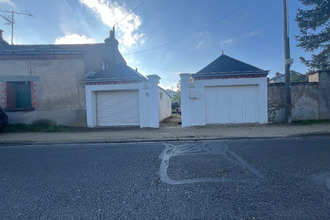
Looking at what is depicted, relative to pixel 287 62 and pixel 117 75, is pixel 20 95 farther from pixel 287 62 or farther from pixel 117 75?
pixel 287 62

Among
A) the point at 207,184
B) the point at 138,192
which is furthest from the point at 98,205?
the point at 207,184

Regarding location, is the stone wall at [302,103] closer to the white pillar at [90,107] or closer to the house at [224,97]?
the house at [224,97]

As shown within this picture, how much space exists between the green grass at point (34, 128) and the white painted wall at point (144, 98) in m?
1.77

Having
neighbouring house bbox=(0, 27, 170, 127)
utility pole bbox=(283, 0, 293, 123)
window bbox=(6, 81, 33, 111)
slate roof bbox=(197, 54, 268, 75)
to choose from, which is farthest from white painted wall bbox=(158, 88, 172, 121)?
window bbox=(6, 81, 33, 111)

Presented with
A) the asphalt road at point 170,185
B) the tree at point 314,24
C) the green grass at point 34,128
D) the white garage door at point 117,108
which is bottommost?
the asphalt road at point 170,185

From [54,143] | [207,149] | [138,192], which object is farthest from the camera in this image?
[54,143]

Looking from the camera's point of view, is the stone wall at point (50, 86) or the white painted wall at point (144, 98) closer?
the white painted wall at point (144, 98)

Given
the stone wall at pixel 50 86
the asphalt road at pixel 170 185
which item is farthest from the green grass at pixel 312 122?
the stone wall at pixel 50 86

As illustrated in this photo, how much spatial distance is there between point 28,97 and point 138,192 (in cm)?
1233

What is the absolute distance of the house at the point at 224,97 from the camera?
8898mm

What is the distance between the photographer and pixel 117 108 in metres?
9.95

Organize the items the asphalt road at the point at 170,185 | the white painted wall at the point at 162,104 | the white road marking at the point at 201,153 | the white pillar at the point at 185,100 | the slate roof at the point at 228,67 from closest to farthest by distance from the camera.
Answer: the asphalt road at the point at 170,185, the white road marking at the point at 201,153, the slate roof at the point at 228,67, the white pillar at the point at 185,100, the white painted wall at the point at 162,104

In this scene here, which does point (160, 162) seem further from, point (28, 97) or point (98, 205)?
point (28, 97)

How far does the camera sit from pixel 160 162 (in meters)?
3.95
